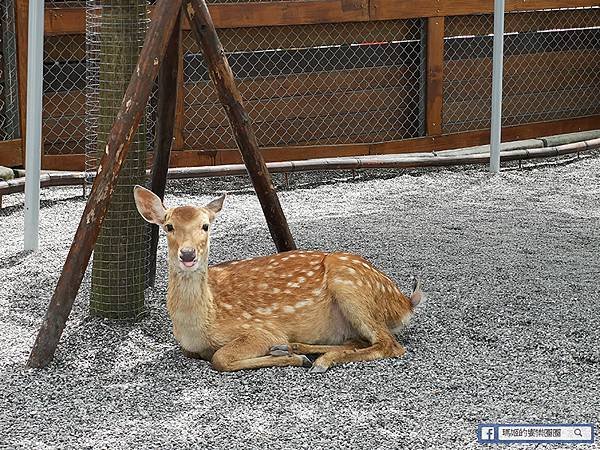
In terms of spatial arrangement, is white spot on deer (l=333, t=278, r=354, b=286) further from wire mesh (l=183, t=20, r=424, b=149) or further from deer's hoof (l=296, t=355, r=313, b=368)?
wire mesh (l=183, t=20, r=424, b=149)

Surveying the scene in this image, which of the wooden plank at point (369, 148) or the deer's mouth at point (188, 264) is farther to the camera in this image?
the wooden plank at point (369, 148)

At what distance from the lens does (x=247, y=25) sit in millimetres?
9375

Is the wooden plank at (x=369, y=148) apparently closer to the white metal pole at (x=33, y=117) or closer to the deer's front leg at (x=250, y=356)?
the white metal pole at (x=33, y=117)

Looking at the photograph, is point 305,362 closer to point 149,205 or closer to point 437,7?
point 149,205

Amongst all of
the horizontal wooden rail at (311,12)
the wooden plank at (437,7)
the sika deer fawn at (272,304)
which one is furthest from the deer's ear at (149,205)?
the wooden plank at (437,7)

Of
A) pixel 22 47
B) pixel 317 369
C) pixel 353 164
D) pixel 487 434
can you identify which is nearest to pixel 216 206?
pixel 317 369

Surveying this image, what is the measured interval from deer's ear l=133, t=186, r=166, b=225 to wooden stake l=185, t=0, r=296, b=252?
0.91 m

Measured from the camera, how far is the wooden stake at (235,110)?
544cm

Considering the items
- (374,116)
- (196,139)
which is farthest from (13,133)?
(374,116)

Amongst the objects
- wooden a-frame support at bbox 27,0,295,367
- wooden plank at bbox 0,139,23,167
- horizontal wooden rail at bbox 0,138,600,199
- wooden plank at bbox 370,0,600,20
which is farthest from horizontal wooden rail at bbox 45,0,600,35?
wooden a-frame support at bbox 27,0,295,367

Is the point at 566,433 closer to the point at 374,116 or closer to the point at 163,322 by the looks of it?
the point at 163,322

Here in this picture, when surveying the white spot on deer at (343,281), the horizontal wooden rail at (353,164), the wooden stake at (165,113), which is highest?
the wooden stake at (165,113)

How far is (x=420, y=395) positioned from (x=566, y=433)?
62cm

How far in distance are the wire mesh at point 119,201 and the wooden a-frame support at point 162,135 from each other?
0.21 meters
